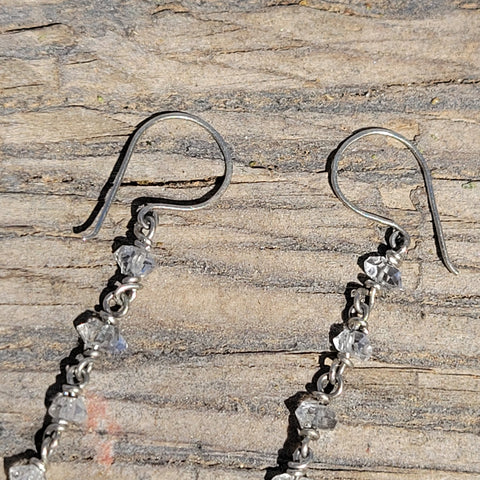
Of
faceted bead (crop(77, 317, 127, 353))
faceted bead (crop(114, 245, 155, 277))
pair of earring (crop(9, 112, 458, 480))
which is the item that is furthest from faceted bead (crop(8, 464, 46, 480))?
faceted bead (crop(114, 245, 155, 277))

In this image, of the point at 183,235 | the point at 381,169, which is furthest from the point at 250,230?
the point at 381,169

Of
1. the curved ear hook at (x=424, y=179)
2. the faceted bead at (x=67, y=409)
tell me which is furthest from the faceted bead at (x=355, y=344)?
the faceted bead at (x=67, y=409)

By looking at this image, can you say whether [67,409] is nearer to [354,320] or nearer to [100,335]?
[100,335]

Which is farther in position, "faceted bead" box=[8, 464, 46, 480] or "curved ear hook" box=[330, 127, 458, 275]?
"curved ear hook" box=[330, 127, 458, 275]

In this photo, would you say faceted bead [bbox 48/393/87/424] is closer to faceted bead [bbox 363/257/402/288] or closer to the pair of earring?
the pair of earring

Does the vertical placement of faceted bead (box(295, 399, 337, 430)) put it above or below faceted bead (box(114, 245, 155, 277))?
below

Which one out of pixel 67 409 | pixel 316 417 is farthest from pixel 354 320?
pixel 67 409

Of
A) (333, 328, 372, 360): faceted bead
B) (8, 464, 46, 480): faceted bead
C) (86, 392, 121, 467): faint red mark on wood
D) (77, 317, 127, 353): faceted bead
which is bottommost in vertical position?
(8, 464, 46, 480): faceted bead
